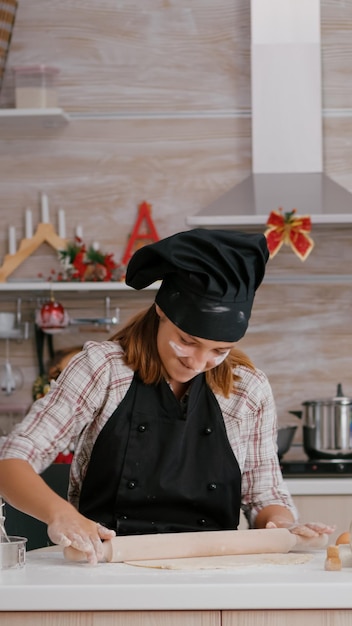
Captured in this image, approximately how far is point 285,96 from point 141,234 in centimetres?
71

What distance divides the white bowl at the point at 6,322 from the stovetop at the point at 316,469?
3.61ft

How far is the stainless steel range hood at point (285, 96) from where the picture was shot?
379 cm

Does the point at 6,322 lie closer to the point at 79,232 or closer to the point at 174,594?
the point at 79,232

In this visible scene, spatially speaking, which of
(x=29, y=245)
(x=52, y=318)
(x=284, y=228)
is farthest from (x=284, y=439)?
(x=29, y=245)

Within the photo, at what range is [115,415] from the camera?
200cm

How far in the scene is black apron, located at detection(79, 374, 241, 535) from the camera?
1.96m

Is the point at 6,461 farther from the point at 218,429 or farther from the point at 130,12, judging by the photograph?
the point at 130,12

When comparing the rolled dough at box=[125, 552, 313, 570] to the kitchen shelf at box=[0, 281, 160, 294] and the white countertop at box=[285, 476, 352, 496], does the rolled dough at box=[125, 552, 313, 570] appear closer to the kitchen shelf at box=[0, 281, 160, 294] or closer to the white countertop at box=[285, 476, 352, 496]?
the white countertop at box=[285, 476, 352, 496]

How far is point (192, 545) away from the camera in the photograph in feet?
5.66

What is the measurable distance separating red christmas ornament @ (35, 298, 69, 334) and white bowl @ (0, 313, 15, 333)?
0.34 feet

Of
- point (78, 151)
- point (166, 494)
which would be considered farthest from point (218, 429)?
point (78, 151)

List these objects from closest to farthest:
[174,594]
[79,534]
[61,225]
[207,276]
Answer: [174,594] < [79,534] < [207,276] < [61,225]

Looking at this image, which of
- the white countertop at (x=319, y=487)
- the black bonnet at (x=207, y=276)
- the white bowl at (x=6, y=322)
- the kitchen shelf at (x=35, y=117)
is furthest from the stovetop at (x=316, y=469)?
the black bonnet at (x=207, y=276)

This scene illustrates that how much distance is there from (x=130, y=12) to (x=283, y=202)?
0.94 metres
